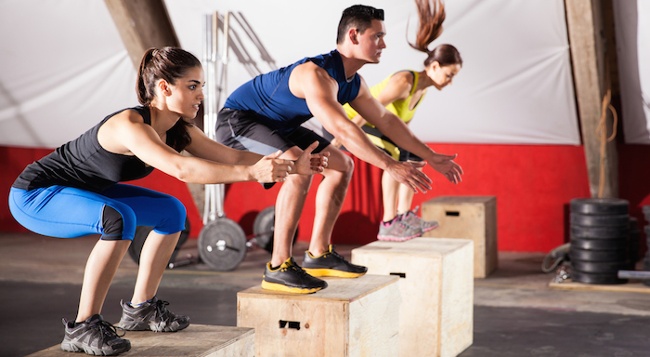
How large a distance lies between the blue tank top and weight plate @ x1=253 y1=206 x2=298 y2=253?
3490 mm

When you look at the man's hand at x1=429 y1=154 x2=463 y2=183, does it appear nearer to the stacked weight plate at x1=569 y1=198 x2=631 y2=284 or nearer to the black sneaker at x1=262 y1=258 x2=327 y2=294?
the black sneaker at x1=262 y1=258 x2=327 y2=294

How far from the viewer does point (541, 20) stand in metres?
5.73

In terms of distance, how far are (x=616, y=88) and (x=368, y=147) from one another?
409cm

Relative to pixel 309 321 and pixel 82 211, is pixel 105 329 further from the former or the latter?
pixel 309 321

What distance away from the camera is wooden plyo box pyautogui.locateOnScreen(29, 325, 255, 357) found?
2.55 m

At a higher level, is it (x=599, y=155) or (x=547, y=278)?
(x=599, y=155)

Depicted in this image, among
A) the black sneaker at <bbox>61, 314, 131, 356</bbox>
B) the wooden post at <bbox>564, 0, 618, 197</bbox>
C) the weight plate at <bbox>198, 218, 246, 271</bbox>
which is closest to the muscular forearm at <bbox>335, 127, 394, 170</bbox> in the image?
the black sneaker at <bbox>61, 314, 131, 356</bbox>

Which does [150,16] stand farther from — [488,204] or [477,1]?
[488,204]

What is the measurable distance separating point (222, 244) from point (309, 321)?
336cm

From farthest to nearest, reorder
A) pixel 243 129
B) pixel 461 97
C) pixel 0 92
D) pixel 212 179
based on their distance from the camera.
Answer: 1. pixel 0 92
2. pixel 461 97
3. pixel 243 129
4. pixel 212 179

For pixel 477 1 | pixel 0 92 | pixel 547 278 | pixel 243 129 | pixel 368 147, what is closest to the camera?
pixel 368 147

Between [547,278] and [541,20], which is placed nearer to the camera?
[541,20]

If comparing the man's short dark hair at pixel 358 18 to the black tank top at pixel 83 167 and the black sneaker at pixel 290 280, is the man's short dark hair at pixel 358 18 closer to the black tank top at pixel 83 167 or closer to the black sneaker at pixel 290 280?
the black sneaker at pixel 290 280

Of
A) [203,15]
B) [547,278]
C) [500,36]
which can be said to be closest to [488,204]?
[547,278]
